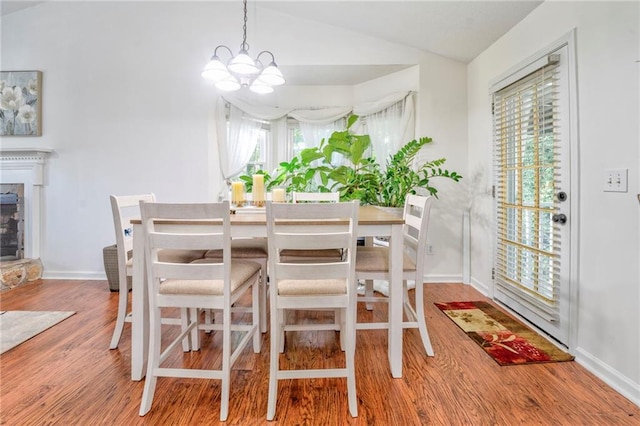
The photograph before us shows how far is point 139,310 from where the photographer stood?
1.71 metres

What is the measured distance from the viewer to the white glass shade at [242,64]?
2156 millimetres

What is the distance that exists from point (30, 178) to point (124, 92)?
1432 millimetres

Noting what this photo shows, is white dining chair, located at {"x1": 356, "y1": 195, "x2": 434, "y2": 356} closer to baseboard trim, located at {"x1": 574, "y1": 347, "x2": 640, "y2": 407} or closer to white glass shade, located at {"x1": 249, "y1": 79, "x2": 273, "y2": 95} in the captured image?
baseboard trim, located at {"x1": 574, "y1": 347, "x2": 640, "y2": 407}

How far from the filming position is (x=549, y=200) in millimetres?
2160

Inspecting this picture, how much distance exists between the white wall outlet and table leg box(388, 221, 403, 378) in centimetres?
111

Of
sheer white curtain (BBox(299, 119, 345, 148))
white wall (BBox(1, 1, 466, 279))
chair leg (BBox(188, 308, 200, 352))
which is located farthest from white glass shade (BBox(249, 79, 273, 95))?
chair leg (BBox(188, 308, 200, 352))

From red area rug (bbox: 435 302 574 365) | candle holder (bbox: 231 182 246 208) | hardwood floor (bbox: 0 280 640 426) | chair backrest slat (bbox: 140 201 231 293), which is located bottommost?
hardwood floor (bbox: 0 280 640 426)

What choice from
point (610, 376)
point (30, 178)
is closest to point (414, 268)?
point (610, 376)

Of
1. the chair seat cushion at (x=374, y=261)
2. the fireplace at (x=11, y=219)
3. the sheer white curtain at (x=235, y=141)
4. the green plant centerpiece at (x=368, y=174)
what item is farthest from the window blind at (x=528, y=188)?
the fireplace at (x=11, y=219)

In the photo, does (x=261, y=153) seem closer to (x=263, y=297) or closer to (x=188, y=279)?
(x=263, y=297)

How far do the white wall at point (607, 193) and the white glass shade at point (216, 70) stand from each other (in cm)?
223

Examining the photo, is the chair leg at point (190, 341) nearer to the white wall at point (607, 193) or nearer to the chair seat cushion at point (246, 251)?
the chair seat cushion at point (246, 251)

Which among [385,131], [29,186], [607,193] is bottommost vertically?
[607,193]

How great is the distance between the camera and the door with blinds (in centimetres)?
201
